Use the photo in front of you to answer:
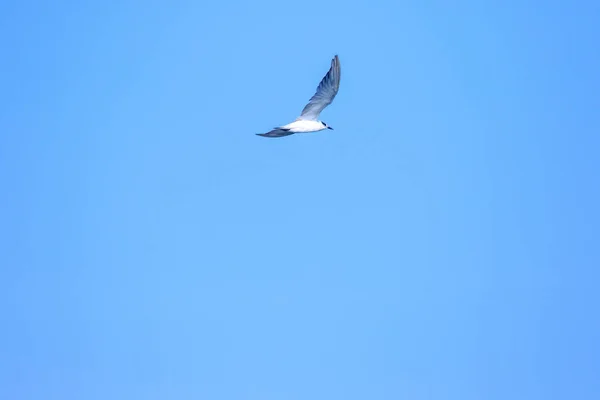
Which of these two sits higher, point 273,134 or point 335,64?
point 335,64

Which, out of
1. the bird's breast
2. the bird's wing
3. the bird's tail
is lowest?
the bird's tail

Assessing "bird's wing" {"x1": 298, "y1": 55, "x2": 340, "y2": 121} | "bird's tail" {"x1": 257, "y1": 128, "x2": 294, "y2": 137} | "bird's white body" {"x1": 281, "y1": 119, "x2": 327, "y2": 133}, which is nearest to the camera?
"bird's tail" {"x1": 257, "y1": 128, "x2": 294, "y2": 137}

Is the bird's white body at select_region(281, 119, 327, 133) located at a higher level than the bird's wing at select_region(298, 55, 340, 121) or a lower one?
lower

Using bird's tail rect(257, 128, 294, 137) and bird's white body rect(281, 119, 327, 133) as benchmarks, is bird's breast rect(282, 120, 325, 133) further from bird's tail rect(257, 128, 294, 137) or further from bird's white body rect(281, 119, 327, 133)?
bird's tail rect(257, 128, 294, 137)

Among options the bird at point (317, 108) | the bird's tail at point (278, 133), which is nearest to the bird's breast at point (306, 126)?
the bird at point (317, 108)

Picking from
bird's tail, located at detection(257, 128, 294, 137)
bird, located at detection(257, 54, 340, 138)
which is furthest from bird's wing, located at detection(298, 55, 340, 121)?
bird's tail, located at detection(257, 128, 294, 137)

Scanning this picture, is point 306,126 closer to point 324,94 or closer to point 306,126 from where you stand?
point 306,126

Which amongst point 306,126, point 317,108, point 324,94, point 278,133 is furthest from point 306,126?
point 278,133
